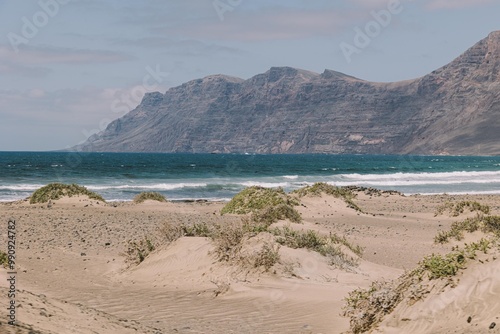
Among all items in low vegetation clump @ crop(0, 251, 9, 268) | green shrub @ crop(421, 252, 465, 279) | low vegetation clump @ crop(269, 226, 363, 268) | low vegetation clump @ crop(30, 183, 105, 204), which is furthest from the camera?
low vegetation clump @ crop(30, 183, 105, 204)

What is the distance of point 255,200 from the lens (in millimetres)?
26938

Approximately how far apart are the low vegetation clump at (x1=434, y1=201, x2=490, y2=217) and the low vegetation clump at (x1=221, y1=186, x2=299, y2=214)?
751cm

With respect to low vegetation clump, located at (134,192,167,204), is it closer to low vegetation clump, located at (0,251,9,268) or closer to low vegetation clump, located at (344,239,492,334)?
low vegetation clump, located at (0,251,9,268)

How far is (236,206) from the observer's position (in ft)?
92.2

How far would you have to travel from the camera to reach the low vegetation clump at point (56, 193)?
32.0m

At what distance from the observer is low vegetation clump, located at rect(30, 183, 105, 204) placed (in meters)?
32.0

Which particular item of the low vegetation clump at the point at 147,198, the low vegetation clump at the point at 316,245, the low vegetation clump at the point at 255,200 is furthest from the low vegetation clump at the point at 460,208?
the low vegetation clump at the point at 147,198

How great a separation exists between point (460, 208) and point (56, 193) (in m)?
21.7

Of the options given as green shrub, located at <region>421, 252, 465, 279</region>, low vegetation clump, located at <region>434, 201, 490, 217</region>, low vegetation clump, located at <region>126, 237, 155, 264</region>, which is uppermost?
green shrub, located at <region>421, 252, 465, 279</region>

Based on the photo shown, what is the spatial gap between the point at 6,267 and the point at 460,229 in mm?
14383

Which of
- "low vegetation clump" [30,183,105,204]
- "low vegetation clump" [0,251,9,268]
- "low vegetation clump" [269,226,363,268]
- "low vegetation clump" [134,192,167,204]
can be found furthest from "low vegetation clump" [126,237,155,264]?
"low vegetation clump" [134,192,167,204]

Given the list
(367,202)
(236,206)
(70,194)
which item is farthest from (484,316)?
(367,202)

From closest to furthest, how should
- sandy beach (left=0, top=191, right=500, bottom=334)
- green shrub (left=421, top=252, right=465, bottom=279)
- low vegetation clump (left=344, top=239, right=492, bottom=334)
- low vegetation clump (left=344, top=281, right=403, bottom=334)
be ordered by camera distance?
sandy beach (left=0, top=191, right=500, bottom=334) → green shrub (left=421, top=252, right=465, bottom=279) → low vegetation clump (left=344, top=239, right=492, bottom=334) → low vegetation clump (left=344, top=281, right=403, bottom=334)

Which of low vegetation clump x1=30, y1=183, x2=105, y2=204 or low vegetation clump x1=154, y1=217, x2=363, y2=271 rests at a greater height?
low vegetation clump x1=30, y1=183, x2=105, y2=204
